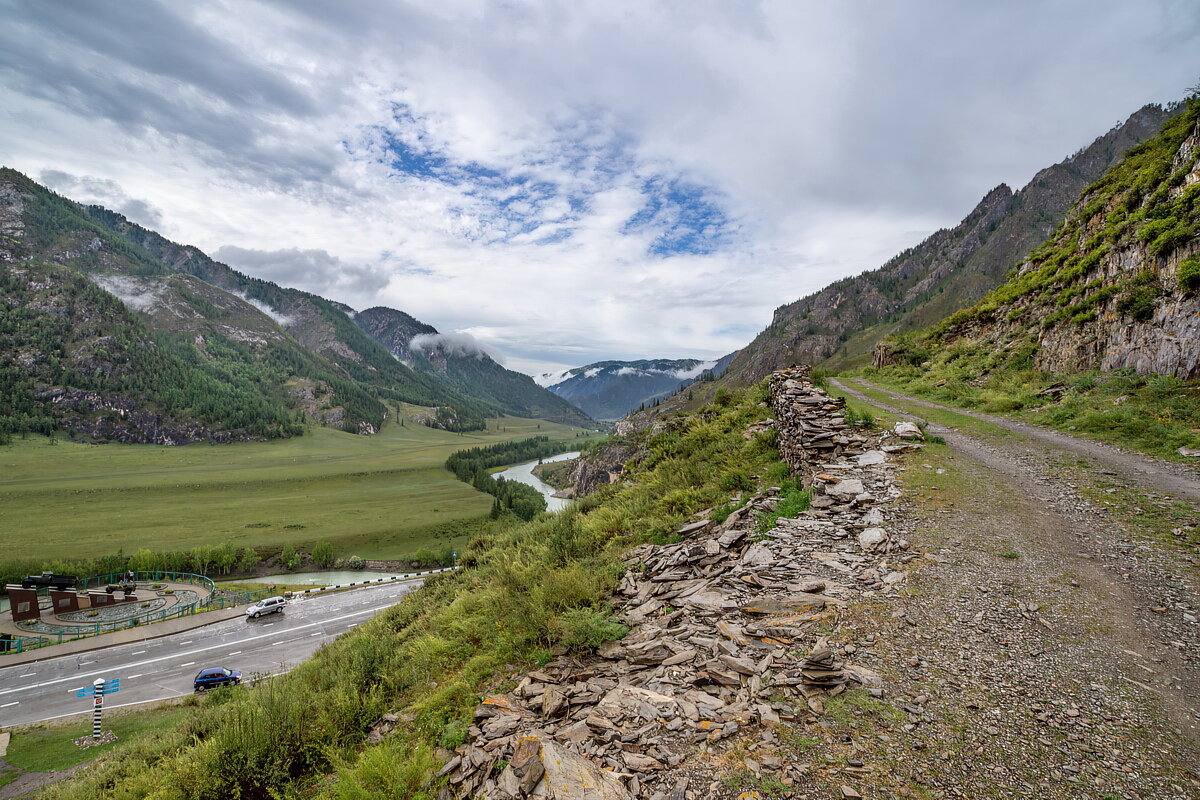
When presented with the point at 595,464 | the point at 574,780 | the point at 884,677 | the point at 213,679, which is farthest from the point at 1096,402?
the point at 595,464

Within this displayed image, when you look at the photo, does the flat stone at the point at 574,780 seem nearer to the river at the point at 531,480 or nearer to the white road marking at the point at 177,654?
the white road marking at the point at 177,654

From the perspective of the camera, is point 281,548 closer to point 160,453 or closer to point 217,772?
Result: point 217,772

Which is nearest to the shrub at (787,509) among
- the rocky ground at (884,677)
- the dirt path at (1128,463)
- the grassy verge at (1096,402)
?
the rocky ground at (884,677)

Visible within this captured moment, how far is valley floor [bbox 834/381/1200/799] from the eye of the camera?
3424mm

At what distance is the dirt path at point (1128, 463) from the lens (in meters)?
7.83

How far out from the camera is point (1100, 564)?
19.6ft

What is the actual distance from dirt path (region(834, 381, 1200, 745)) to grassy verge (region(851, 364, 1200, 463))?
3.83ft

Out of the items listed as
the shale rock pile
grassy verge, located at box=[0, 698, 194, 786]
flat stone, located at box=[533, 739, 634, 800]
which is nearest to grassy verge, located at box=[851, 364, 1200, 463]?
the shale rock pile

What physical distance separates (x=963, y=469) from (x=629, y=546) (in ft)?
24.7

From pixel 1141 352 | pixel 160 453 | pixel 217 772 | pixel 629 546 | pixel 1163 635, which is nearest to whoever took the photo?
pixel 1163 635

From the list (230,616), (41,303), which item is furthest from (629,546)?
(41,303)

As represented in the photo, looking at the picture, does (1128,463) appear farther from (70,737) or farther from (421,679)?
(70,737)

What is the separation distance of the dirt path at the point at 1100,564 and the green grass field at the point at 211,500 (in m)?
88.2

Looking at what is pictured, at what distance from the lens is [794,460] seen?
1201cm
